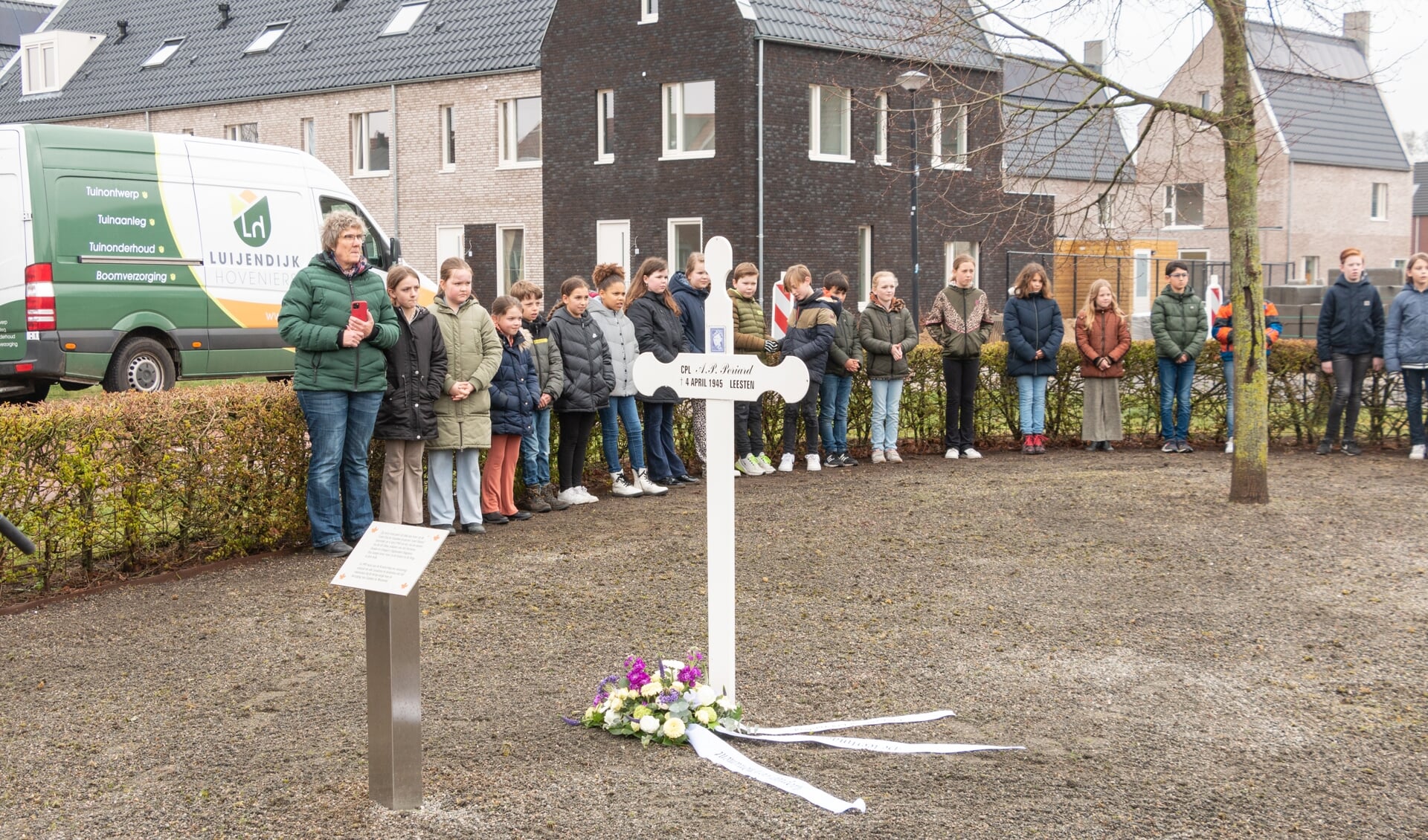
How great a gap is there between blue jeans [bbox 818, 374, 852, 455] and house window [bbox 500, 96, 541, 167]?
21.9 meters

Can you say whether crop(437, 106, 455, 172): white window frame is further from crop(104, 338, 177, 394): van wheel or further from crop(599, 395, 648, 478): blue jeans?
crop(599, 395, 648, 478): blue jeans

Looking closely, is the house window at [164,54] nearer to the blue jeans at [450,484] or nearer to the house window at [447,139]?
the house window at [447,139]

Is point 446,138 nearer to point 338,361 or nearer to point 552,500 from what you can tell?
point 552,500

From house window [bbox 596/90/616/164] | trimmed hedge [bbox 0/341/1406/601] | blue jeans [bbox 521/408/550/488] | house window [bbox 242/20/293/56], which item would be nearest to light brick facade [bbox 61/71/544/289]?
house window [bbox 242/20/293/56]

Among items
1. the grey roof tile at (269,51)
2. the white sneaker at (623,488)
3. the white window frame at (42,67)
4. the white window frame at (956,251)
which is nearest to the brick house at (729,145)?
the white window frame at (956,251)

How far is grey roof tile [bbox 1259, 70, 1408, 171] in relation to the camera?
45.3 meters

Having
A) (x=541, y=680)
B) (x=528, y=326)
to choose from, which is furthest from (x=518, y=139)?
(x=541, y=680)

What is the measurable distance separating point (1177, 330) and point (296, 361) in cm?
942

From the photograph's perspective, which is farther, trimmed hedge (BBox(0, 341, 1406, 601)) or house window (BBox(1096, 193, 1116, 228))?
house window (BBox(1096, 193, 1116, 228))

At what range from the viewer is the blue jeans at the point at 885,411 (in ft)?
46.1

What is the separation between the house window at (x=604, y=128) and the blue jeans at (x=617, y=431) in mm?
21247

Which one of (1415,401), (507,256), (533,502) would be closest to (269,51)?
(507,256)

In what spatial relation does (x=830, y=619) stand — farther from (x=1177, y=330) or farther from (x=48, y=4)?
(x=48, y=4)

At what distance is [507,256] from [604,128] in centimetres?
452
